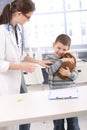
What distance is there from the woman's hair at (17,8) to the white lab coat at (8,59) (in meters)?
0.08

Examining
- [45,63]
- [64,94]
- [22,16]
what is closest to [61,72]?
[45,63]

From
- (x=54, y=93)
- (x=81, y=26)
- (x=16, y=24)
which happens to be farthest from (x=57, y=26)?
(x=54, y=93)

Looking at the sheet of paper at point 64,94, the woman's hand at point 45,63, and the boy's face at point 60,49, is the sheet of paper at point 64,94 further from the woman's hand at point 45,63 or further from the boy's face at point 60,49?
the boy's face at point 60,49

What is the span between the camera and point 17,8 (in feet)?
5.65

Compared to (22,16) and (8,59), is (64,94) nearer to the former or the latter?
(8,59)

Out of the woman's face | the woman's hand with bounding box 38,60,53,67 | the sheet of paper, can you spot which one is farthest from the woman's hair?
the sheet of paper

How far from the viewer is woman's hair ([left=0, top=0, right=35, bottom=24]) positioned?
169 cm

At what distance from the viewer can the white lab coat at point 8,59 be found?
1720 mm

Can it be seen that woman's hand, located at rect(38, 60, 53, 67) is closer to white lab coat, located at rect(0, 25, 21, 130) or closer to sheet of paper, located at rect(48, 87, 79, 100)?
white lab coat, located at rect(0, 25, 21, 130)

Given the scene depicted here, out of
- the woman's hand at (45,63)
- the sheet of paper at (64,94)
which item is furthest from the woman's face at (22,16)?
the sheet of paper at (64,94)

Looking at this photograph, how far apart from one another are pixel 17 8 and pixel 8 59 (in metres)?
0.37

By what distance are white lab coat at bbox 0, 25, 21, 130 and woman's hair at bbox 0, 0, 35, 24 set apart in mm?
79

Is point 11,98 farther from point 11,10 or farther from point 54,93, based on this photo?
point 11,10

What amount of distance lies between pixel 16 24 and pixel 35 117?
90cm
